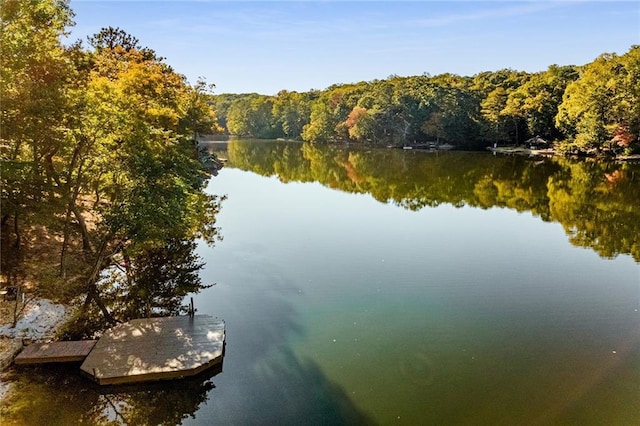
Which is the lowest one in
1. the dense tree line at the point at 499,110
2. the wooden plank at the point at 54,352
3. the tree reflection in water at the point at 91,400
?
the tree reflection in water at the point at 91,400

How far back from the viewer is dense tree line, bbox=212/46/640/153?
160 feet

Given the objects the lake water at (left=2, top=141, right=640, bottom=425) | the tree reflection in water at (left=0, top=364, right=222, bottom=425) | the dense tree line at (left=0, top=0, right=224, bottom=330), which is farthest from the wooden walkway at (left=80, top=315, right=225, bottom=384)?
the dense tree line at (left=0, top=0, right=224, bottom=330)

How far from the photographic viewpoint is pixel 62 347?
9961 mm

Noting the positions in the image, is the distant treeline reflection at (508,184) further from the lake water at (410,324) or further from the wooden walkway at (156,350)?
the wooden walkway at (156,350)

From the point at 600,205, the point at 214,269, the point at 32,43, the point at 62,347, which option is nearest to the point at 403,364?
the point at 62,347

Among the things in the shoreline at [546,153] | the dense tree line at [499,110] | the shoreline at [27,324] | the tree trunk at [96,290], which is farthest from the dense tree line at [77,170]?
the dense tree line at [499,110]

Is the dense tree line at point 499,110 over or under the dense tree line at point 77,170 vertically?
over

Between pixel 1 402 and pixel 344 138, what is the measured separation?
80012mm

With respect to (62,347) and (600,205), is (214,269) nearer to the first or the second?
(62,347)

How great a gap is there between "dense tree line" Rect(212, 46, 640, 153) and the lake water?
90.6 feet

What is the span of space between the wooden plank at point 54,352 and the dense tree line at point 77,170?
1.99 metres

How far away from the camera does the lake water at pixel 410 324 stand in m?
8.49

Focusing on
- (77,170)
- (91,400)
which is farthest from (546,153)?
(91,400)

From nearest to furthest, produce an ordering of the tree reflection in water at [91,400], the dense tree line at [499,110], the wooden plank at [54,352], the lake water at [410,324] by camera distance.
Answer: the tree reflection in water at [91,400]
the lake water at [410,324]
the wooden plank at [54,352]
the dense tree line at [499,110]
